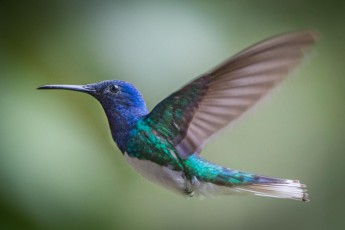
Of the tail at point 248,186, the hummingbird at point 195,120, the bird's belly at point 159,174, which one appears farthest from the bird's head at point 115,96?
the tail at point 248,186

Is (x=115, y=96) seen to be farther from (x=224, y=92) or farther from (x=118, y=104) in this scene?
(x=224, y=92)

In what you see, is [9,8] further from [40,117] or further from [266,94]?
[266,94]

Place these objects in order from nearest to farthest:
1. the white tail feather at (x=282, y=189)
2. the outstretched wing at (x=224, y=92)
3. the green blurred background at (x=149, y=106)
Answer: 1. the outstretched wing at (x=224, y=92)
2. the white tail feather at (x=282, y=189)
3. the green blurred background at (x=149, y=106)

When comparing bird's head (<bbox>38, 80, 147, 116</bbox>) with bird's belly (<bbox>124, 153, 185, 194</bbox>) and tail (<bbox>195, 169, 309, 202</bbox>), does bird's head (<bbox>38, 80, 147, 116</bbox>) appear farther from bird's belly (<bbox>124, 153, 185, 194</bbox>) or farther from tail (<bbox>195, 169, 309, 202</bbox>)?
tail (<bbox>195, 169, 309, 202</bbox>)

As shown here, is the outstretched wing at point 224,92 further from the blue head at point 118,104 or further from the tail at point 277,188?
the tail at point 277,188

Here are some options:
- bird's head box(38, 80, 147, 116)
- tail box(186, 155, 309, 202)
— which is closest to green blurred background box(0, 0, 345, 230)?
tail box(186, 155, 309, 202)

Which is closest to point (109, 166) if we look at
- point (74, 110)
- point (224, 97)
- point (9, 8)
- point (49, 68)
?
point (74, 110)

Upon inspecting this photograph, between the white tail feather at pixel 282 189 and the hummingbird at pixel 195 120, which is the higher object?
the hummingbird at pixel 195 120

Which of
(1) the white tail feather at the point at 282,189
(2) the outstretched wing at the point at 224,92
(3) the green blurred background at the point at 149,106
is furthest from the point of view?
(3) the green blurred background at the point at 149,106

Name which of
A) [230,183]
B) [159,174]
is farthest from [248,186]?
[159,174]
